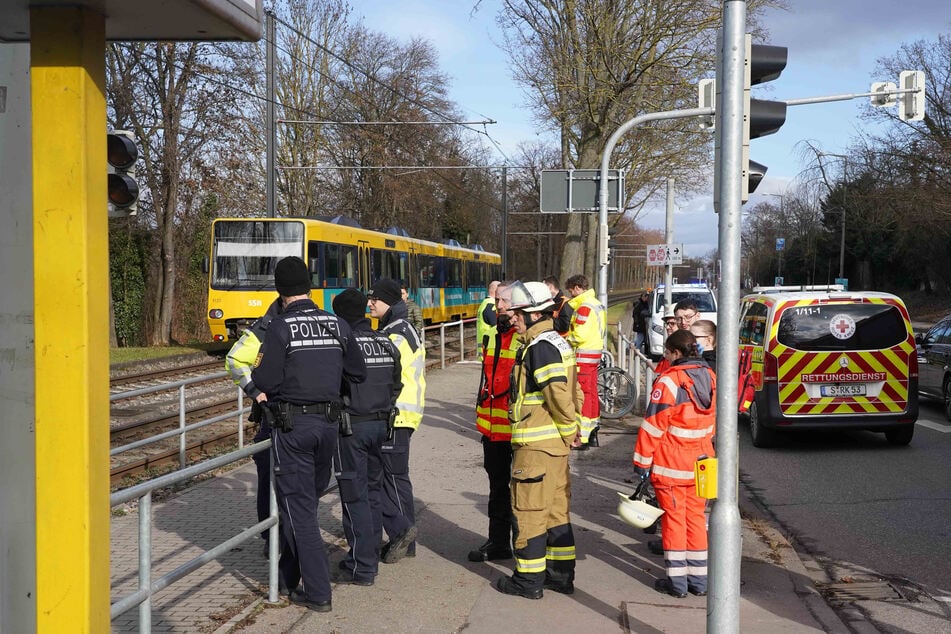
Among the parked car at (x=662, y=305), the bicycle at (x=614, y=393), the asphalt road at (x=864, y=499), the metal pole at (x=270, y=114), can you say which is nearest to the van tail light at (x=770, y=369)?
the asphalt road at (x=864, y=499)

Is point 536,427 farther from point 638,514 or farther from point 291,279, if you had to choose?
point 291,279

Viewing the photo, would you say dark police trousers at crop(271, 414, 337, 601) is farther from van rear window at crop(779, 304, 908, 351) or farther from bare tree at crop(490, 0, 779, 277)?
bare tree at crop(490, 0, 779, 277)

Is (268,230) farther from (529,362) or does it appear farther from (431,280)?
(529,362)

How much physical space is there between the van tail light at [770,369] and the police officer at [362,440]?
6343 millimetres

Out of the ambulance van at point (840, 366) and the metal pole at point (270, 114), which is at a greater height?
the metal pole at point (270, 114)

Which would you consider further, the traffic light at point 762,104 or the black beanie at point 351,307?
the black beanie at point 351,307

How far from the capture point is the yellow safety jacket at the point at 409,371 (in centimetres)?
658

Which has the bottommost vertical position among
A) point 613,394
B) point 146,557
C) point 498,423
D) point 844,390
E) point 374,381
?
point 613,394

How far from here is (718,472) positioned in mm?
4543

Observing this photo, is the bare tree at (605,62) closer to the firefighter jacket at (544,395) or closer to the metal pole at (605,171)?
the metal pole at (605,171)

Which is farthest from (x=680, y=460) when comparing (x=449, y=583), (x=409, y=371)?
(x=409, y=371)

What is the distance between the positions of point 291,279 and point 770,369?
288 inches

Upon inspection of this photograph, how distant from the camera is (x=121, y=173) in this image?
4.50 meters

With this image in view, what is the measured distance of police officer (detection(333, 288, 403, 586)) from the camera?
6008mm
